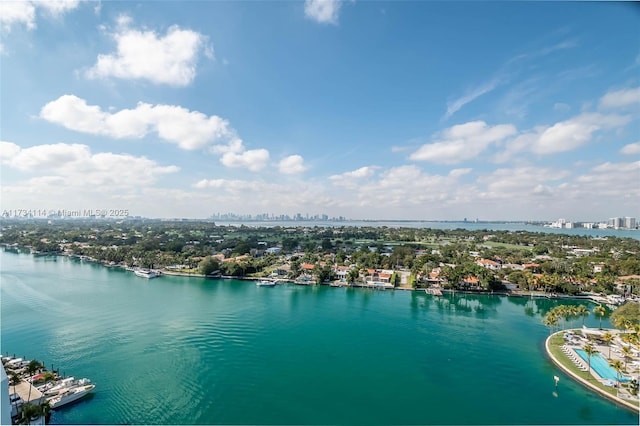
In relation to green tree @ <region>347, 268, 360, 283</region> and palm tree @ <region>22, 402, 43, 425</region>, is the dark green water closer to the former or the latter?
palm tree @ <region>22, 402, 43, 425</region>

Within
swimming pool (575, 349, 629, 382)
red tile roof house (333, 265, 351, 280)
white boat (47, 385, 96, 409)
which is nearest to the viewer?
white boat (47, 385, 96, 409)

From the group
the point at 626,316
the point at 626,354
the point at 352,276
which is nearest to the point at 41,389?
the point at 626,354

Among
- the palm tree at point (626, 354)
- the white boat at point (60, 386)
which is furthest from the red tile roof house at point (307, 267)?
the palm tree at point (626, 354)

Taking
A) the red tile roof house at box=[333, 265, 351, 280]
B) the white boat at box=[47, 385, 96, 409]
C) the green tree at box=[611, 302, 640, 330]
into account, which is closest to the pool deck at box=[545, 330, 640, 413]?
the green tree at box=[611, 302, 640, 330]

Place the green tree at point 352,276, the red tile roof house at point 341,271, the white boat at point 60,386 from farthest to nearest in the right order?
the red tile roof house at point 341,271 < the green tree at point 352,276 < the white boat at point 60,386

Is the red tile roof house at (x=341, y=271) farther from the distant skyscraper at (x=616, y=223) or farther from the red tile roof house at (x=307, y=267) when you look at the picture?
the distant skyscraper at (x=616, y=223)

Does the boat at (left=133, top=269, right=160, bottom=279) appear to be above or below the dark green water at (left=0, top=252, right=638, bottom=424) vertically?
above
